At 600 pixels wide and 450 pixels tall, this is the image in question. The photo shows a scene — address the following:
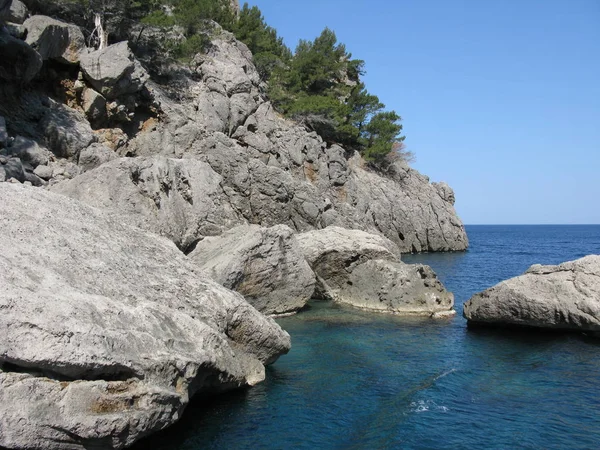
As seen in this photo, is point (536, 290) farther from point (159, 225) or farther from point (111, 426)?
point (111, 426)

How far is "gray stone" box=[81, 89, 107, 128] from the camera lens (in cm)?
3152

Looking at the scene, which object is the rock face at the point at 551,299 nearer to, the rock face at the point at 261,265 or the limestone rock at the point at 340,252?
the limestone rock at the point at 340,252

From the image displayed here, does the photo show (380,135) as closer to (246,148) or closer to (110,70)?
(246,148)

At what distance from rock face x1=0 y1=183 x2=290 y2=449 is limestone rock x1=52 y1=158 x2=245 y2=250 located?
4551 millimetres

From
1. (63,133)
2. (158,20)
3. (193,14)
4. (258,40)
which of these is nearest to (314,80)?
(258,40)

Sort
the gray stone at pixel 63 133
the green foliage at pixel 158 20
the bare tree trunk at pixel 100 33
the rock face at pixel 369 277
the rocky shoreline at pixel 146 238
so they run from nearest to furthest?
the rocky shoreline at pixel 146 238, the rock face at pixel 369 277, the gray stone at pixel 63 133, the bare tree trunk at pixel 100 33, the green foliage at pixel 158 20

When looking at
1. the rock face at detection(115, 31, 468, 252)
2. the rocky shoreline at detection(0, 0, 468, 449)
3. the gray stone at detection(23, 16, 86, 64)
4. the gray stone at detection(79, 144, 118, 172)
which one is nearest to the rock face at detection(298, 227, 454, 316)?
the rocky shoreline at detection(0, 0, 468, 449)

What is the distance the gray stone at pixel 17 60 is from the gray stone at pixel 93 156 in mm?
5088

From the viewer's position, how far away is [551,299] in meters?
21.1

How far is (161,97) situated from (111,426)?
34149 mm

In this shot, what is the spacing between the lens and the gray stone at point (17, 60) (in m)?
25.9

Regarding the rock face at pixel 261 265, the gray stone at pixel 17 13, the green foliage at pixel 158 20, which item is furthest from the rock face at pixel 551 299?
the green foliage at pixel 158 20

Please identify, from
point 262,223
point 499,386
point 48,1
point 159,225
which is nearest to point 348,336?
point 499,386

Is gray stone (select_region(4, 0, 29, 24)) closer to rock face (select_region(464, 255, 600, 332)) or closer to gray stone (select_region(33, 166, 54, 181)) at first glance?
gray stone (select_region(33, 166, 54, 181))
